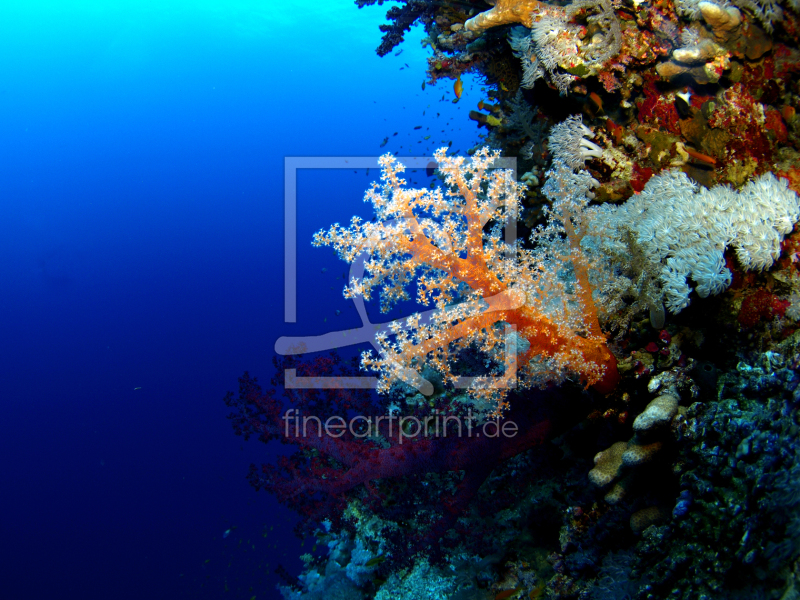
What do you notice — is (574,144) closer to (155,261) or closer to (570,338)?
(570,338)

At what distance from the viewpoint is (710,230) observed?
2598mm

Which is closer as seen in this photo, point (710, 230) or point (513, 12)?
point (710, 230)

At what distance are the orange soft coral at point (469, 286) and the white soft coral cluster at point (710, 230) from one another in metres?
0.58

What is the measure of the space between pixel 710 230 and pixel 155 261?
152ft

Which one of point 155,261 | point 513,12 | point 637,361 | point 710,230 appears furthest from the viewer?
point 155,261

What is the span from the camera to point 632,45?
3699mm

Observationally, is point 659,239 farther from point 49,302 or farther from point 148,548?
point 49,302

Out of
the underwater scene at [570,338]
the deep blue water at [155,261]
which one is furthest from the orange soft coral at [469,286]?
the deep blue water at [155,261]

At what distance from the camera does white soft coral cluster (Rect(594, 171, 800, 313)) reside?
2.49m

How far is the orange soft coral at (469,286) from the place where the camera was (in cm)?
291

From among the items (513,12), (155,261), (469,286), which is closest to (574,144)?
(513,12)

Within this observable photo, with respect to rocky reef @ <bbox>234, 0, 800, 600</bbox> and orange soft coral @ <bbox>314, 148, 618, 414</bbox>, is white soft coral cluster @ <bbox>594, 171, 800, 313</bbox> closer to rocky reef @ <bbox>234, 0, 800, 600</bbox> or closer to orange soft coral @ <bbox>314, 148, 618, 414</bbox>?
rocky reef @ <bbox>234, 0, 800, 600</bbox>

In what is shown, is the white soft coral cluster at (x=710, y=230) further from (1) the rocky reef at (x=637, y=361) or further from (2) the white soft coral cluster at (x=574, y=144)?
(2) the white soft coral cluster at (x=574, y=144)

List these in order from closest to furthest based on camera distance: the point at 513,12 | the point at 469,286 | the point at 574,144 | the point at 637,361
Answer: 1. the point at 469,286
2. the point at 637,361
3. the point at 574,144
4. the point at 513,12
